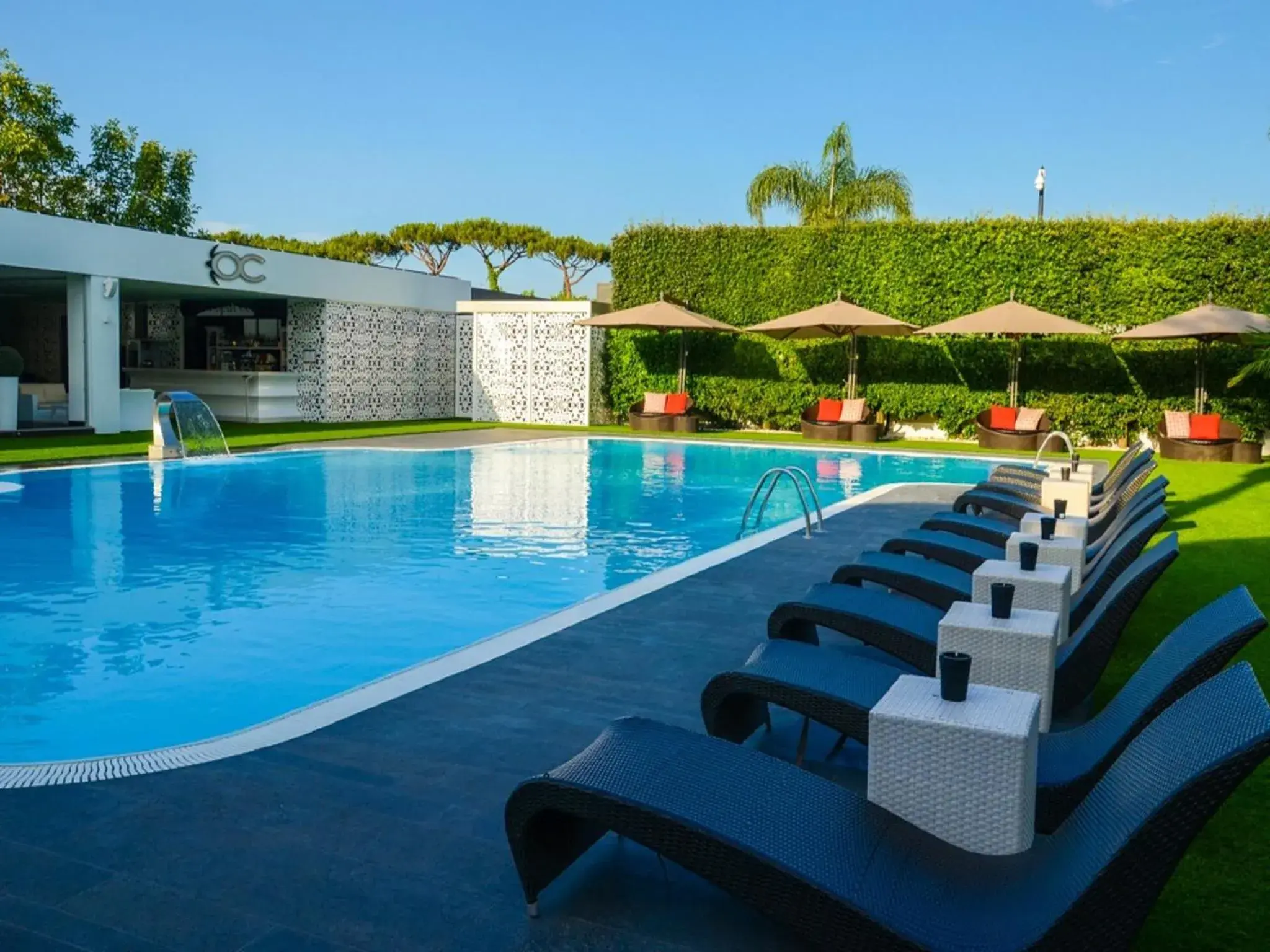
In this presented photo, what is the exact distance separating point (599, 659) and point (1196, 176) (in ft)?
61.4

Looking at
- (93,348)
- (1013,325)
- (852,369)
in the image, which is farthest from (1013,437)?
(93,348)

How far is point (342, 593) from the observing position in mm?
7551

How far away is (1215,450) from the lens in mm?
17562

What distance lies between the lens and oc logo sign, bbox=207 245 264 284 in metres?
20.2

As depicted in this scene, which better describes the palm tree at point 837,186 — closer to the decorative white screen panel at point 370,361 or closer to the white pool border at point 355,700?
the decorative white screen panel at point 370,361

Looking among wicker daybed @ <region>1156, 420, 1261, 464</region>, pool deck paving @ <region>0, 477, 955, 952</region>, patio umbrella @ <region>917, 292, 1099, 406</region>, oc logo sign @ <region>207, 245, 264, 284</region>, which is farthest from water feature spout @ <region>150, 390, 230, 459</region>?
wicker daybed @ <region>1156, 420, 1261, 464</region>

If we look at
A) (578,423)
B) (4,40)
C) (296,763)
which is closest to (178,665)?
(296,763)

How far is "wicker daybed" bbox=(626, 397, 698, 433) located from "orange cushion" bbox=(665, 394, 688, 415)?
123 millimetres

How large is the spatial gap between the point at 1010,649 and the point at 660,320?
18.2m

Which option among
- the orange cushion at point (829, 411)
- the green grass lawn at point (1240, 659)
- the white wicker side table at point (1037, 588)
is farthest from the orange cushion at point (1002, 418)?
the white wicker side table at point (1037, 588)

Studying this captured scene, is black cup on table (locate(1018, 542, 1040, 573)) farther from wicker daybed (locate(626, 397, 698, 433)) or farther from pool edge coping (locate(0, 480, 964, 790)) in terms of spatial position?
wicker daybed (locate(626, 397, 698, 433))

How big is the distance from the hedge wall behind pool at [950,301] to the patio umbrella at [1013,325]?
3.80 ft

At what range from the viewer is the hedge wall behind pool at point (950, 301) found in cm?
1964

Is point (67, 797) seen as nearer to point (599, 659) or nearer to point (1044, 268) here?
point (599, 659)
